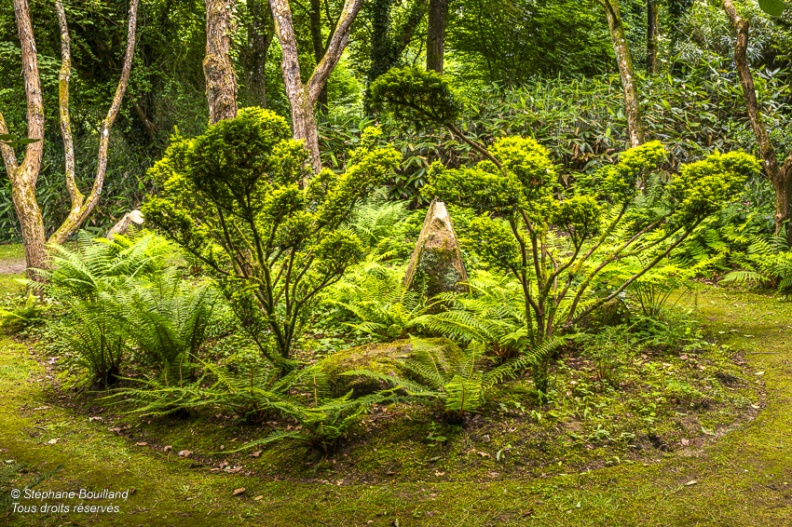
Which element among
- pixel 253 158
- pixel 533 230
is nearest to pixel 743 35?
pixel 533 230

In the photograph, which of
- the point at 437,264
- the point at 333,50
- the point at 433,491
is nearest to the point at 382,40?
the point at 333,50

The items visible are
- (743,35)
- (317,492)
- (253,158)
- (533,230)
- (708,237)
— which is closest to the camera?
(317,492)

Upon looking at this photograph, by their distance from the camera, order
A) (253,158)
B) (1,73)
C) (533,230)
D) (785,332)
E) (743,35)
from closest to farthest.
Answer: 1. (253,158)
2. (533,230)
3. (785,332)
4. (743,35)
5. (1,73)

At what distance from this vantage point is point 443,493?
3.04 m

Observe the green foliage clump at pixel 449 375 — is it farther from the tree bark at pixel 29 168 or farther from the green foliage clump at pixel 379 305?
the tree bark at pixel 29 168

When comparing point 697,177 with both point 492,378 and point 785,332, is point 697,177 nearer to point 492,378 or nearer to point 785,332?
point 492,378

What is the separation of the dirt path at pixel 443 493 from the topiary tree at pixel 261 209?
1109 millimetres

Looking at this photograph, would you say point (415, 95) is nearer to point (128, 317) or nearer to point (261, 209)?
point (261, 209)

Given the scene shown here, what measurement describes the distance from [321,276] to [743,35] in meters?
5.26

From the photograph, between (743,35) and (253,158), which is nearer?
(253,158)

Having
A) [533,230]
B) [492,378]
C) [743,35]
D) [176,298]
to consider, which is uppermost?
[743,35]

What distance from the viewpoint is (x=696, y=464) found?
3.20 meters

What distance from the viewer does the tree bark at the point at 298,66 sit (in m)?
7.20

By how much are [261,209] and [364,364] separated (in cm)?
121
